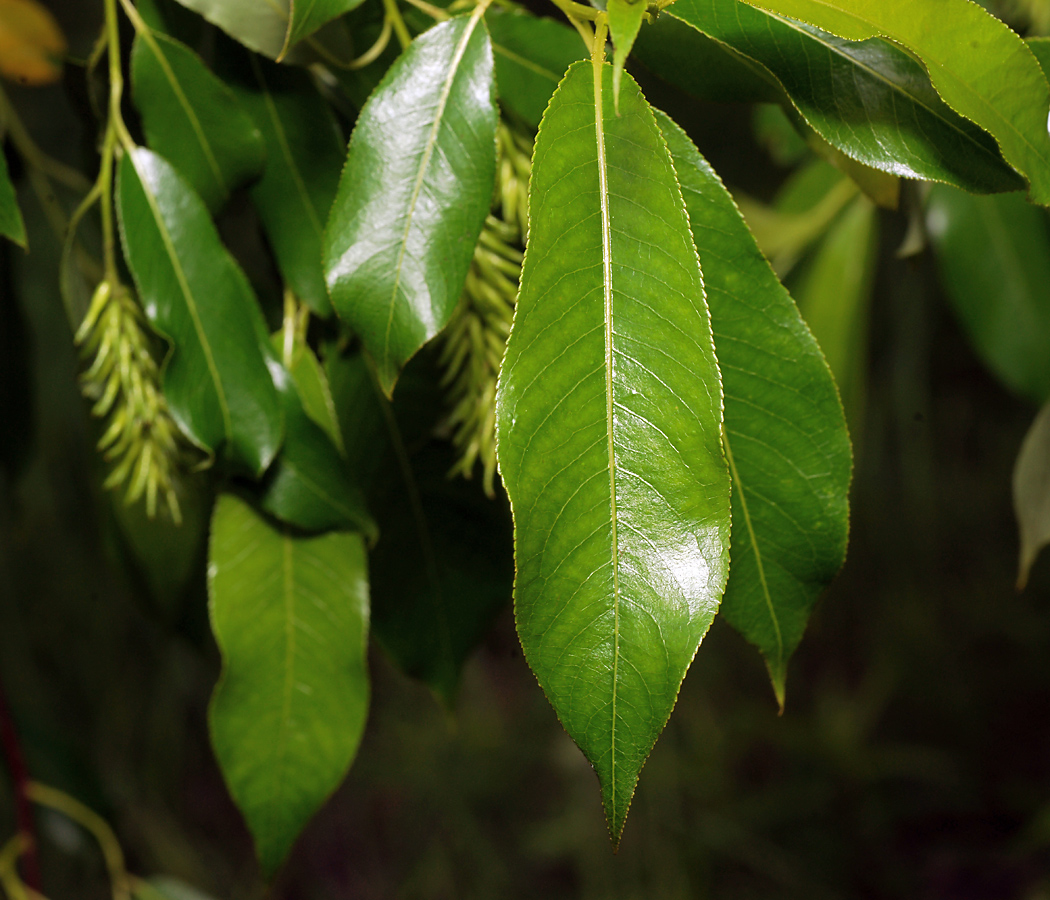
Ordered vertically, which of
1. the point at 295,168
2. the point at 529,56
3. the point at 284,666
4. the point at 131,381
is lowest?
the point at 284,666

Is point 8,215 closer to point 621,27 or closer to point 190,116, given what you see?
point 190,116

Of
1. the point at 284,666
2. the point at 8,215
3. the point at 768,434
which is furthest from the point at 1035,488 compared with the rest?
the point at 8,215

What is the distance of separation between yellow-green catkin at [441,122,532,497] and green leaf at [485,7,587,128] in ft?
0.06

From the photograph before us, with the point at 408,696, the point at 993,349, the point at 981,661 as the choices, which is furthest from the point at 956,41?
the point at 981,661

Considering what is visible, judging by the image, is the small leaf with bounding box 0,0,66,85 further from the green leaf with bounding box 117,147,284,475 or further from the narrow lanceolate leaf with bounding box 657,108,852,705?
the narrow lanceolate leaf with bounding box 657,108,852,705

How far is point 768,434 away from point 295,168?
0.29 meters

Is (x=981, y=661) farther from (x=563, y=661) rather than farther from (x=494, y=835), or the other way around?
(x=563, y=661)

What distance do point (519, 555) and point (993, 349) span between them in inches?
26.0

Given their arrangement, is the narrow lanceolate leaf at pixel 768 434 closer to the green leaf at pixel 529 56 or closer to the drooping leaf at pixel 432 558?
the green leaf at pixel 529 56

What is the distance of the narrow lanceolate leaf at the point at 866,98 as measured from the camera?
31 centimetres

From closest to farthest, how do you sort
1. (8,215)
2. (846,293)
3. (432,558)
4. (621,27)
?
1. (621,27)
2. (8,215)
3. (432,558)
4. (846,293)

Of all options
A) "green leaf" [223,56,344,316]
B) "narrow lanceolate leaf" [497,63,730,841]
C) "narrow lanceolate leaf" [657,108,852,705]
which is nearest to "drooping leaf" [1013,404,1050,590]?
"narrow lanceolate leaf" [657,108,852,705]

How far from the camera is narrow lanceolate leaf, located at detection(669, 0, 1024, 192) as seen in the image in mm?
307

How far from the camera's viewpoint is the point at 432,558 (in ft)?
1.69
